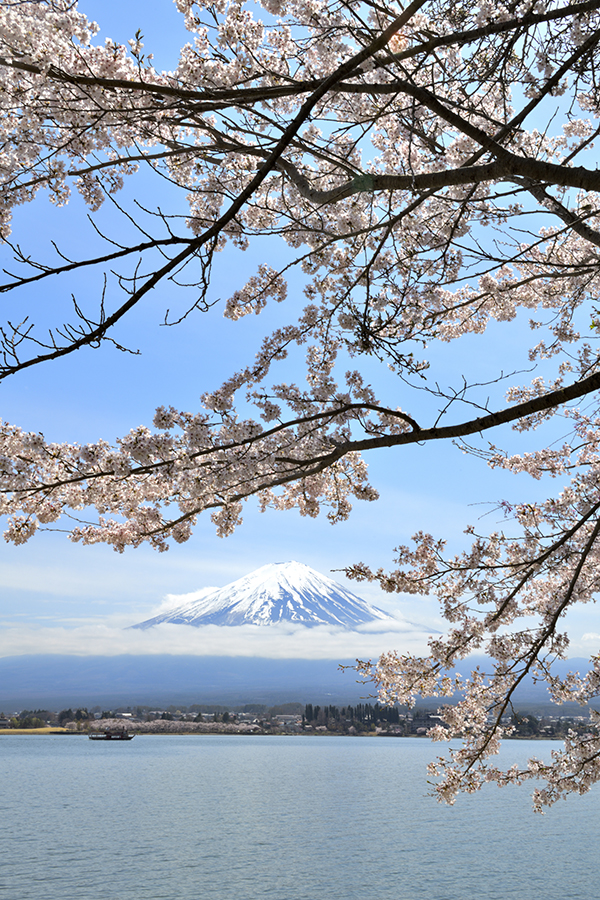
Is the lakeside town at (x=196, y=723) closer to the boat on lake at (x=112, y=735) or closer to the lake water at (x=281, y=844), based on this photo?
the boat on lake at (x=112, y=735)

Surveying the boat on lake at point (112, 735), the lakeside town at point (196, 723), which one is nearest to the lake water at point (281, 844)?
the boat on lake at point (112, 735)

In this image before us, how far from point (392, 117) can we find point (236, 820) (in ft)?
100

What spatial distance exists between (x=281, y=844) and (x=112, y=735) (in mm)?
100164

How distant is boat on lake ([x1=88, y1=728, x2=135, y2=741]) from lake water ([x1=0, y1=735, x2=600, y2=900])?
71.2 m

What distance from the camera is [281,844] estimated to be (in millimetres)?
23078

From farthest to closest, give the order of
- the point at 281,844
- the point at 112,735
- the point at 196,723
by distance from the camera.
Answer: the point at 196,723 < the point at 112,735 < the point at 281,844

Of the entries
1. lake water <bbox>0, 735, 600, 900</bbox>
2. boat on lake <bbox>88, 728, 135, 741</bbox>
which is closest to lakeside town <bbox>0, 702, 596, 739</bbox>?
boat on lake <bbox>88, 728, 135, 741</bbox>

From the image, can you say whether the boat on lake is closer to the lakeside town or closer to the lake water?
the lakeside town

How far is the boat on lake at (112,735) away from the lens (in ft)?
358

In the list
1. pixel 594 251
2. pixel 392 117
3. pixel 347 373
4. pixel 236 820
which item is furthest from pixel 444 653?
pixel 236 820

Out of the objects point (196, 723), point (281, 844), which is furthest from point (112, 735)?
point (281, 844)

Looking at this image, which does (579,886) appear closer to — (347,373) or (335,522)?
(335,522)

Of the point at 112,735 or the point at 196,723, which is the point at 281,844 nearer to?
the point at 112,735

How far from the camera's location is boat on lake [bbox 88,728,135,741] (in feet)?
358
